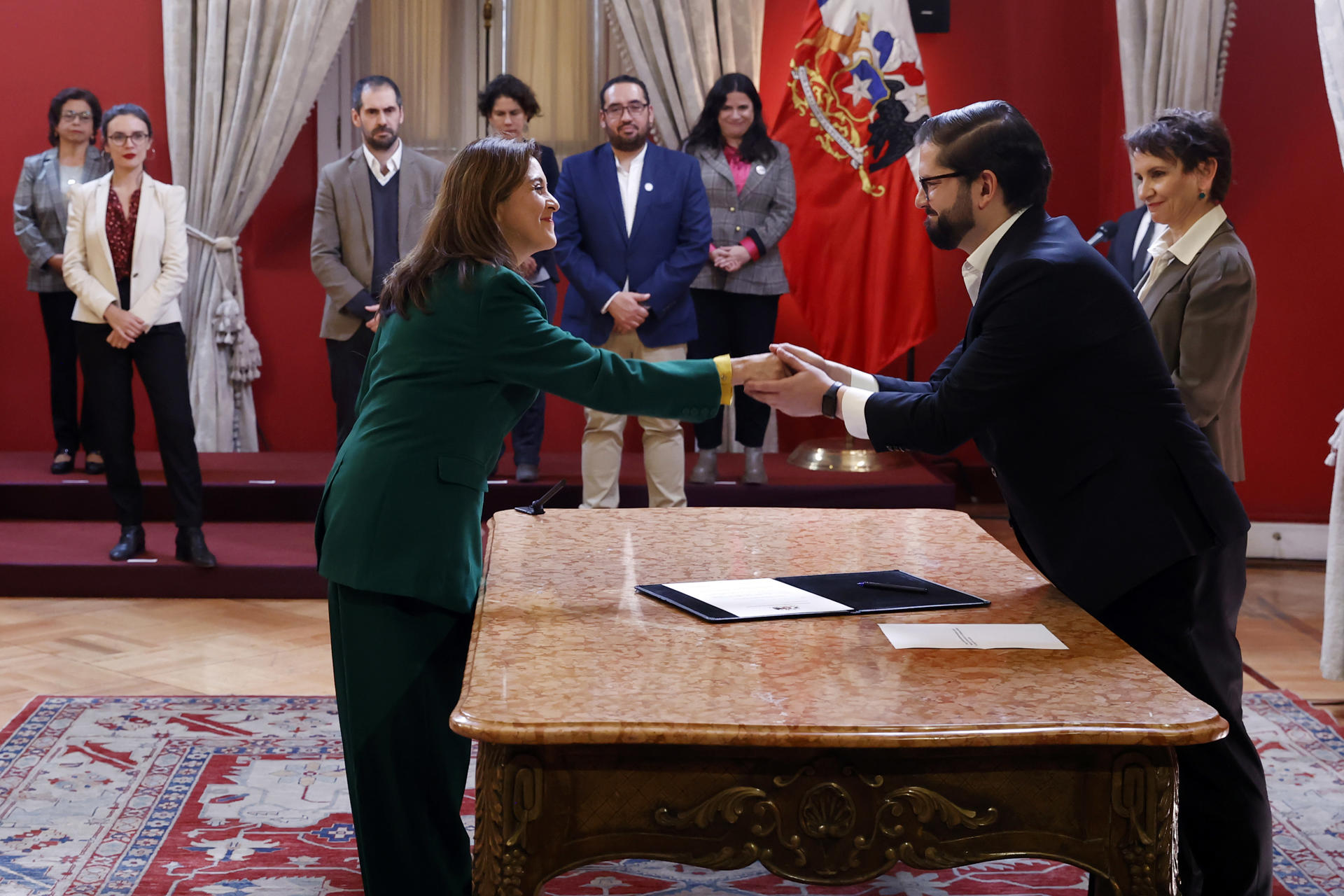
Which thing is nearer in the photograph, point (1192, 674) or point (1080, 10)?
point (1192, 674)

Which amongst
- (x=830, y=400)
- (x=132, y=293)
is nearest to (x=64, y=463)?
(x=132, y=293)

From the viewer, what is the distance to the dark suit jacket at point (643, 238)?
490cm

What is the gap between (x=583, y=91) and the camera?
639 centimetres

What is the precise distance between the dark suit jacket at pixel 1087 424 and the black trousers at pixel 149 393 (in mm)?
3361

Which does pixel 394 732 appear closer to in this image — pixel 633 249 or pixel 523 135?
pixel 633 249

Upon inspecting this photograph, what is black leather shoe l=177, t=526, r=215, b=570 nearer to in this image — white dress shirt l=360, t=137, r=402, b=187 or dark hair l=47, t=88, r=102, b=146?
white dress shirt l=360, t=137, r=402, b=187

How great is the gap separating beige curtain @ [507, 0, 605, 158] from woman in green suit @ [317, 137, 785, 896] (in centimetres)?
444

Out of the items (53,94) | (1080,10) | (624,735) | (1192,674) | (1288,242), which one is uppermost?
(1080,10)

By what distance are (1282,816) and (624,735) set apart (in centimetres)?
213

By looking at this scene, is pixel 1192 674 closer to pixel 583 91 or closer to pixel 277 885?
pixel 277 885

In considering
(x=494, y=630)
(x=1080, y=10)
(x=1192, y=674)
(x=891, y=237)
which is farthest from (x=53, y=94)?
(x=1192, y=674)

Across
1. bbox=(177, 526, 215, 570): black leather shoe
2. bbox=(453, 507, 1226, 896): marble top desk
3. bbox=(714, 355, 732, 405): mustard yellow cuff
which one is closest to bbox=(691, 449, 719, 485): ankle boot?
bbox=(177, 526, 215, 570): black leather shoe

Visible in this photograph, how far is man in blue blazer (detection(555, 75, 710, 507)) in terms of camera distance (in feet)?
16.1

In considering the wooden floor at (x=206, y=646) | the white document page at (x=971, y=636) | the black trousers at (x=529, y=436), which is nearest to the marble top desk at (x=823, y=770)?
the white document page at (x=971, y=636)
